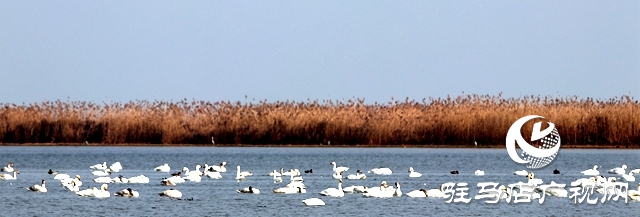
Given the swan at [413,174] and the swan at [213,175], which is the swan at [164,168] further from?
the swan at [413,174]

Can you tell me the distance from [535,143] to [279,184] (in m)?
13.5

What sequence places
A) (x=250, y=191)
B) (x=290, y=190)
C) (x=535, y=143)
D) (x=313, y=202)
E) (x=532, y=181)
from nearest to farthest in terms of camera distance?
(x=313, y=202), (x=250, y=191), (x=290, y=190), (x=532, y=181), (x=535, y=143)

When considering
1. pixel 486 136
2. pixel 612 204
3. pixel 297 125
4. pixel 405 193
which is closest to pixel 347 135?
pixel 297 125

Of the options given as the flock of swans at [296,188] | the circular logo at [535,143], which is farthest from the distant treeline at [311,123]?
the flock of swans at [296,188]

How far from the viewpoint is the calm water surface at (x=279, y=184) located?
1970cm

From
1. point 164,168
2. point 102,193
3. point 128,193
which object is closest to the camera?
point 128,193

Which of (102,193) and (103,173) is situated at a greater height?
(103,173)

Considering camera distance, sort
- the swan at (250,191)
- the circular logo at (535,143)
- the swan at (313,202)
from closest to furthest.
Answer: the swan at (313,202) → the swan at (250,191) → the circular logo at (535,143)

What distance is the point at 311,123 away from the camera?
39.9 meters

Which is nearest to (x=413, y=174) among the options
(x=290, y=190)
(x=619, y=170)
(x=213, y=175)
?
(x=213, y=175)

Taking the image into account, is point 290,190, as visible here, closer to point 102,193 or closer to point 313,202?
point 313,202

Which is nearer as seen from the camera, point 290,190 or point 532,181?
point 290,190

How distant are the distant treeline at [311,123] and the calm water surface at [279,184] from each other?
1.56 ft

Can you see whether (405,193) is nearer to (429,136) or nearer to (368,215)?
(368,215)
